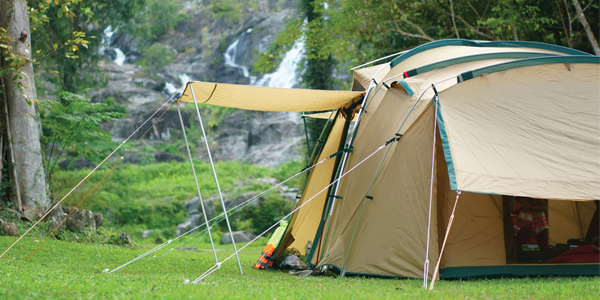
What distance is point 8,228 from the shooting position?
764 centimetres

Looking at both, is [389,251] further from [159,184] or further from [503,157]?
[159,184]

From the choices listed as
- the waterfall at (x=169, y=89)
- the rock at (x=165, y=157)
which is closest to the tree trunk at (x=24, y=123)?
the rock at (x=165, y=157)

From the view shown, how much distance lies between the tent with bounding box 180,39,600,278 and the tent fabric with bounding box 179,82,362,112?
0.08 ft

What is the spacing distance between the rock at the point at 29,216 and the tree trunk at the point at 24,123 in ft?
0.73

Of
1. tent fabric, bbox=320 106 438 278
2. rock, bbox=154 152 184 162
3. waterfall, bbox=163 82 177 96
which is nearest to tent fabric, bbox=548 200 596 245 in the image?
tent fabric, bbox=320 106 438 278

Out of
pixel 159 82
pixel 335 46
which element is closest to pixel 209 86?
pixel 335 46

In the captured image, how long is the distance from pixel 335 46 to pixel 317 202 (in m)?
7.45

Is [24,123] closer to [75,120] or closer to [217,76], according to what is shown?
[75,120]

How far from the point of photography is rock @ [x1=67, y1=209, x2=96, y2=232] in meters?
8.55

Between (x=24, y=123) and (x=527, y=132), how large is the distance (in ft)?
28.5

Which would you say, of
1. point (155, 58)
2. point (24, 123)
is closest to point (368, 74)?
point (24, 123)

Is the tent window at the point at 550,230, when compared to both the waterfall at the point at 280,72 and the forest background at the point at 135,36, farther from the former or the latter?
the waterfall at the point at 280,72

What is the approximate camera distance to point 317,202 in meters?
6.54

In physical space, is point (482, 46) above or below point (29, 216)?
above
